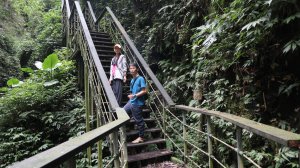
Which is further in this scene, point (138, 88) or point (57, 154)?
point (138, 88)

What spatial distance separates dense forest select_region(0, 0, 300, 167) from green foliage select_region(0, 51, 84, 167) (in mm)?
26

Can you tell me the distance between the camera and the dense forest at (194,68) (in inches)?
135

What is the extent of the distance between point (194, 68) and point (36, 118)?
14.9 ft

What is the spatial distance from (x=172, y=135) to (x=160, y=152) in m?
1.07

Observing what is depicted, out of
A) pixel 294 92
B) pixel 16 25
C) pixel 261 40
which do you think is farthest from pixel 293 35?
pixel 16 25

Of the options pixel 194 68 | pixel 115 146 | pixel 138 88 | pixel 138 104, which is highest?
pixel 194 68

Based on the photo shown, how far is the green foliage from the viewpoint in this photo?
21.4 feet

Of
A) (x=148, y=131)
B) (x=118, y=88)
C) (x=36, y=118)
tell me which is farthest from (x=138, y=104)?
(x=36, y=118)

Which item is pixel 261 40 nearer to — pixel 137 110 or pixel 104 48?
pixel 137 110

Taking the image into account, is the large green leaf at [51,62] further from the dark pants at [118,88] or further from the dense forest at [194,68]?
the dark pants at [118,88]

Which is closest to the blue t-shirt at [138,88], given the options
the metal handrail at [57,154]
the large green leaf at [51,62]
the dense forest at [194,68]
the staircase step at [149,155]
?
the staircase step at [149,155]

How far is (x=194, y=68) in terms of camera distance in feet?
19.7

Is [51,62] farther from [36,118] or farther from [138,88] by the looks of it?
[138,88]

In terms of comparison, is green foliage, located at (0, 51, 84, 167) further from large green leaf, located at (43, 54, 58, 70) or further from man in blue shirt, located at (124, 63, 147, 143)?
man in blue shirt, located at (124, 63, 147, 143)
